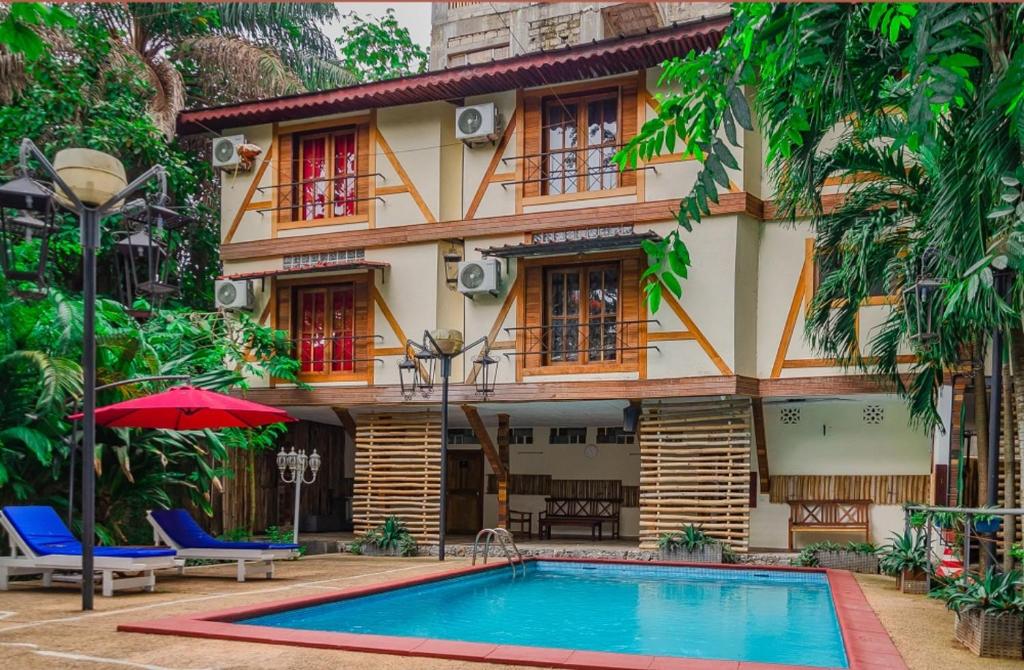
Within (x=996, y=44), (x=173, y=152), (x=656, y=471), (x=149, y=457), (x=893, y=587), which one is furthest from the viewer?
(x=173, y=152)

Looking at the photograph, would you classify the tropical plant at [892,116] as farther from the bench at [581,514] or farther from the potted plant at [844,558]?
the bench at [581,514]

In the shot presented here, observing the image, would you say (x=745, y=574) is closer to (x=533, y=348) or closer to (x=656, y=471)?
(x=656, y=471)

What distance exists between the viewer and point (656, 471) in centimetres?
1428

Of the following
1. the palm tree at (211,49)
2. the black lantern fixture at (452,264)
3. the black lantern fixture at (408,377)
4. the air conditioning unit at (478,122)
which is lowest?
the black lantern fixture at (408,377)

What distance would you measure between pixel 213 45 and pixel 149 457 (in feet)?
34.0

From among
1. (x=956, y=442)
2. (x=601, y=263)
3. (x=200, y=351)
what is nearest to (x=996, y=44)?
(x=956, y=442)

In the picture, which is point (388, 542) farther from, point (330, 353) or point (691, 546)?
point (691, 546)

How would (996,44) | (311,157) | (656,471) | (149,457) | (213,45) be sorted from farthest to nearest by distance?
(213,45), (311,157), (656,471), (149,457), (996,44)

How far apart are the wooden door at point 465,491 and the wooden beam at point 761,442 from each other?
18.6 ft

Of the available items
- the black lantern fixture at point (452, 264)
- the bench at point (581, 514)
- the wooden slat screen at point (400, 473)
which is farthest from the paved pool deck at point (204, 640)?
the bench at point (581, 514)

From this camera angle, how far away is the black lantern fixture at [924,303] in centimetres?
892

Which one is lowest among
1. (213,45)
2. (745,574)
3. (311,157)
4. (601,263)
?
(745,574)

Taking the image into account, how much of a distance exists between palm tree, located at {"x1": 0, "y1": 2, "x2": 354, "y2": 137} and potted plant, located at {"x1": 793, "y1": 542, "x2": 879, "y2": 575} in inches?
457

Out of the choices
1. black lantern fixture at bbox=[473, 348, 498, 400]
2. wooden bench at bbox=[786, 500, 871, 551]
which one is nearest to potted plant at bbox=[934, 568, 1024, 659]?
wooden bench at bbox=[786, 500, 871, 551]
